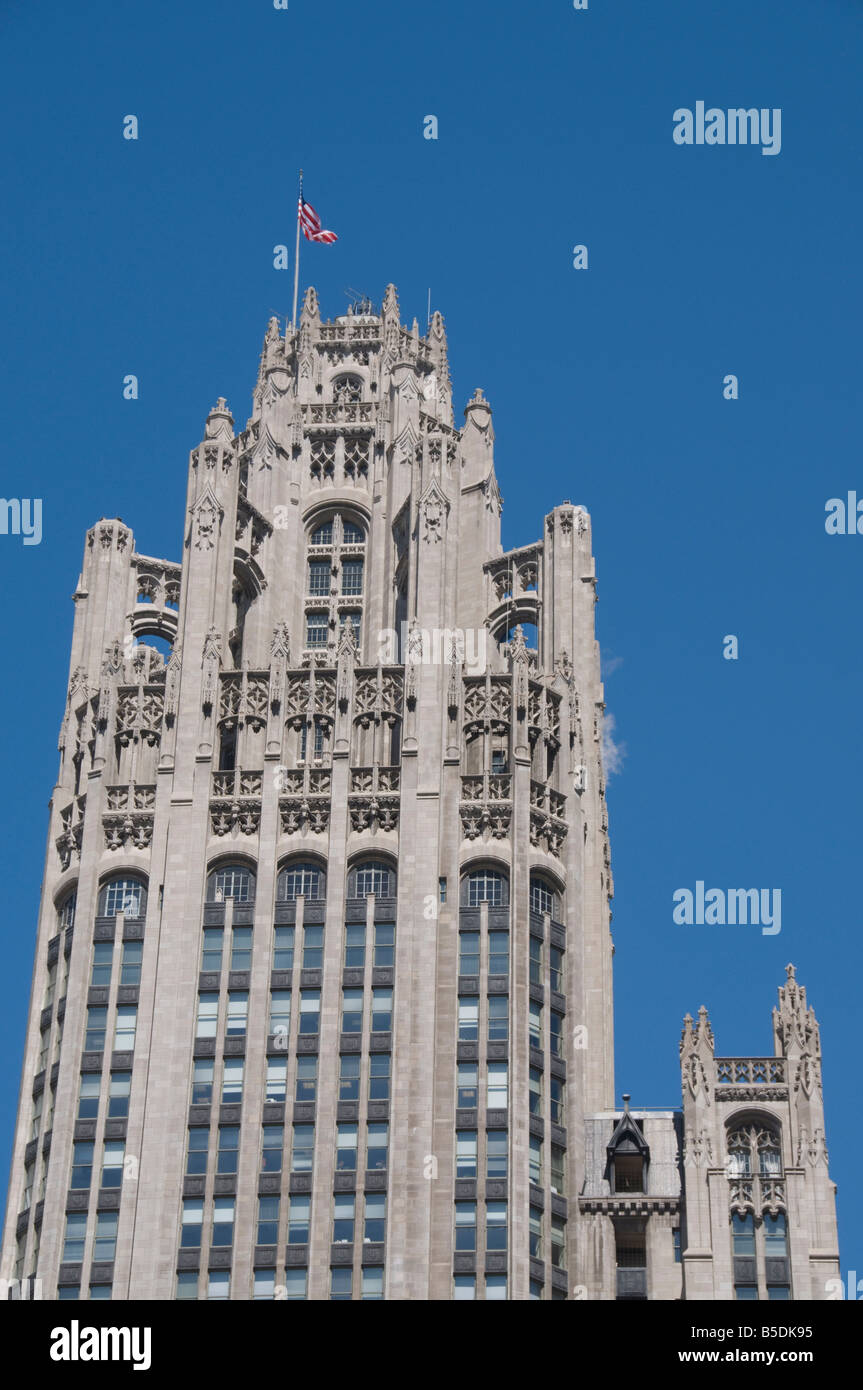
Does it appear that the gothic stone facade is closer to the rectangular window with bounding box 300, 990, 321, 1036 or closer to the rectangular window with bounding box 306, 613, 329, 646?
the rectangular window with bounding box 300, 990, 321, 1036

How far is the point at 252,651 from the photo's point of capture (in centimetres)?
14388

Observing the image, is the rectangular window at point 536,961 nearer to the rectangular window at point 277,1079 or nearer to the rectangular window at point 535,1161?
the rectangular window at point 535,1161

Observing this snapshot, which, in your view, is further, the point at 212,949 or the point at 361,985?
the point at 212,949

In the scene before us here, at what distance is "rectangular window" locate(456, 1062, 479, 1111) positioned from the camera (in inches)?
4749

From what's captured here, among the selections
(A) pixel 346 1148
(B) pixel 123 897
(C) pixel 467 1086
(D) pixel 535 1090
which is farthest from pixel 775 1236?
(B) pixel 123 897

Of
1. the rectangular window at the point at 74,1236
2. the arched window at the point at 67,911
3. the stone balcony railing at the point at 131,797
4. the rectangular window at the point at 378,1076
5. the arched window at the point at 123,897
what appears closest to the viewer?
the rectangular window at the point at 74,1236

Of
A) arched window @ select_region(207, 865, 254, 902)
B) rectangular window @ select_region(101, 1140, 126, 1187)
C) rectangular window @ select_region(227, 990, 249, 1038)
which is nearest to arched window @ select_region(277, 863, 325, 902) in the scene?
arched window @ select_region(207, 865, 254, 902)

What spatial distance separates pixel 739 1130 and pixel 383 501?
156 feet

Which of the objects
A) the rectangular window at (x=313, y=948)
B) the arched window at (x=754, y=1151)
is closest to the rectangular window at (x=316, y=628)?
the rectangular window at (x=313, y=948)

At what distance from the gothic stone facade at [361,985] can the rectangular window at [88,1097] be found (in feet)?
0.60

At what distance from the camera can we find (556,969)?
127 m

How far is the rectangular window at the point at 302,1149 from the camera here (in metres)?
119

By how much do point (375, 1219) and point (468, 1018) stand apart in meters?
10.9

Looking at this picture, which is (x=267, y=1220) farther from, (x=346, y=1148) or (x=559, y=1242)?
(x=559, y=1242)
